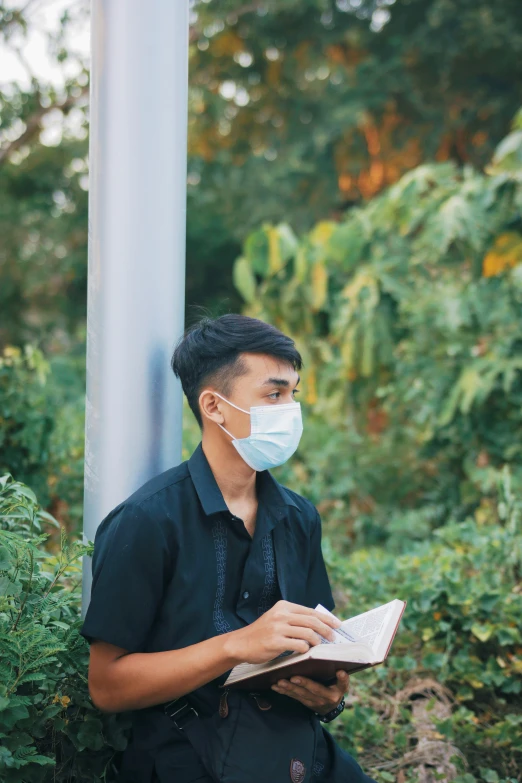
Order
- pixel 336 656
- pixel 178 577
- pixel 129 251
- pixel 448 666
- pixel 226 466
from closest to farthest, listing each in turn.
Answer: pixel 336 656 < pixel 178 577 < pixel 226 466 < pixel 129 251 < pixel 448 666

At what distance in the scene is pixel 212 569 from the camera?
6.76ft

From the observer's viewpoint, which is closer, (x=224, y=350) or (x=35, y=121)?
(x=224, y=350)

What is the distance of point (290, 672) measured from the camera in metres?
1.92

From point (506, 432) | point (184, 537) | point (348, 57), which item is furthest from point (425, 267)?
point (348, 57)

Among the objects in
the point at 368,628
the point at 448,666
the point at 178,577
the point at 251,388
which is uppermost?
the point at 251,388

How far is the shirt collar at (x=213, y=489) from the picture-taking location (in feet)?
6.82

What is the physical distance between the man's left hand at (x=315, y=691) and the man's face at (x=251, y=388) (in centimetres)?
61

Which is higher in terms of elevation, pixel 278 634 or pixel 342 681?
pixel 278 634

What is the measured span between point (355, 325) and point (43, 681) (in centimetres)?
519

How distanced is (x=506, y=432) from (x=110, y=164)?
4348 millimetres

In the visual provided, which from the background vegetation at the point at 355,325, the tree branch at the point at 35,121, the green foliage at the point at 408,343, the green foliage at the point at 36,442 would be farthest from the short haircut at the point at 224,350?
the tree branch at the point at 35,121

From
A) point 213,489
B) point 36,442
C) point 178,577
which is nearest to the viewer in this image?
point 178,577

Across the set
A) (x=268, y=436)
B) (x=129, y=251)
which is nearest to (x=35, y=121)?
(x=129, y=251)

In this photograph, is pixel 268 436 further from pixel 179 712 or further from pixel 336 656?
pixel 179 712
